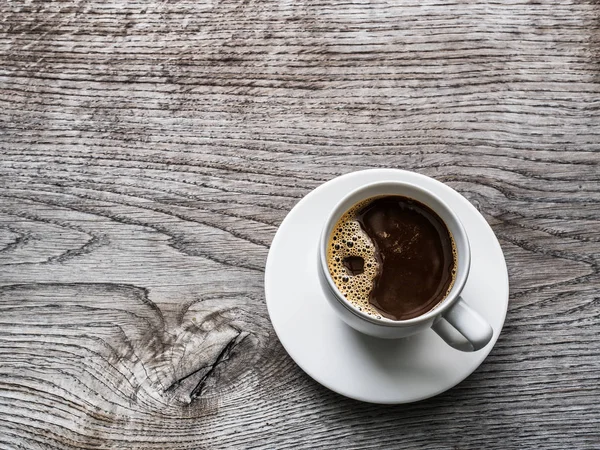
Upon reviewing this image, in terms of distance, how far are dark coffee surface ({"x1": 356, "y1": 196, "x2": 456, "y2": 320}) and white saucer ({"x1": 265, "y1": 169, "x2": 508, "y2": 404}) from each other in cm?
7

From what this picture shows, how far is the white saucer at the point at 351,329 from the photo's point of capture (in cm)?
89

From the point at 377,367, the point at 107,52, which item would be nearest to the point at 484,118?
the point at 377,367

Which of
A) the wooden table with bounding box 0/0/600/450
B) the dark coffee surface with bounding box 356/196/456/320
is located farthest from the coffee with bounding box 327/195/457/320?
the wooden table with bounding box 0/0/600/450

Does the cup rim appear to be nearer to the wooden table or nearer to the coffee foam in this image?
the coffee foam

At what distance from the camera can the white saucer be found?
0.89 metres

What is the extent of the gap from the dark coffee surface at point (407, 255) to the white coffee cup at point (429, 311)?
17 mm

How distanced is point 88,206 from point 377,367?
539mm

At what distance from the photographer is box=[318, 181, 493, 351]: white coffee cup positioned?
2.61 feet

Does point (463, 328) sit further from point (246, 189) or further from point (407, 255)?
point (246, 189)

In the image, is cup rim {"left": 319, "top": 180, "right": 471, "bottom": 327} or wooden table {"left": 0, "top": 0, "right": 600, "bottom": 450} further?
wooden table {"left": 0, "top": 0, "right": 600, "bottom": 450}

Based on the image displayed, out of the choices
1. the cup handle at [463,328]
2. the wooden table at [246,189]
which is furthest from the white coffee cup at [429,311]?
the wooden table at [246,189]

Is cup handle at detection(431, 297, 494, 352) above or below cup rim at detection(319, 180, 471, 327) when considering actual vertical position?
below

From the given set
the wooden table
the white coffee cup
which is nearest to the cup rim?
the white coffee cup

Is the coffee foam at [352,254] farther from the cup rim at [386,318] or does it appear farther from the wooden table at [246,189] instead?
the wooden table at [246,189]
